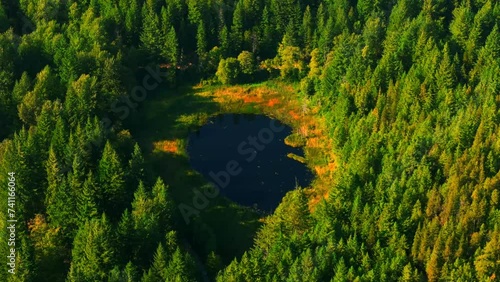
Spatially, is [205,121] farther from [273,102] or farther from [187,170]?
[187,170]

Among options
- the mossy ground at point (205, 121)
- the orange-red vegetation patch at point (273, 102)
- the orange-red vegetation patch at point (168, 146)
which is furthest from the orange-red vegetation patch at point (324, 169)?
the orange-red vegetation patch at point (168, 146)

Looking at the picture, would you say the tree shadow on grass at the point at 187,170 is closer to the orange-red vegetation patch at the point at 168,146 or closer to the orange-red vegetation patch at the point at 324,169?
the orange-red vegetation patch at the point at 168,146

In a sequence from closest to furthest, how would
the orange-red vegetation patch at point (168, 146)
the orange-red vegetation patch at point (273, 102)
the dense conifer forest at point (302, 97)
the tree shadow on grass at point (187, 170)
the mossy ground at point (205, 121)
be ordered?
the dense conifer forest at point (302, 97) → the tree shadow on grass at point (187, 170) → the mossy ground at point (205, 121) → the orange-red vegetation patch at point (168, 146) → the orange-red vegetation patch at point (273, 102)

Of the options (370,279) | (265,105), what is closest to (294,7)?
(265,105)

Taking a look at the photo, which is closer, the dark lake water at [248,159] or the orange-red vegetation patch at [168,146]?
the dark lake water at [248,159]

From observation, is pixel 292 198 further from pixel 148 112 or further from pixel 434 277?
pixel 148 112

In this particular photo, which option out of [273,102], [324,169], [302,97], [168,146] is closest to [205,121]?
[168,146]
